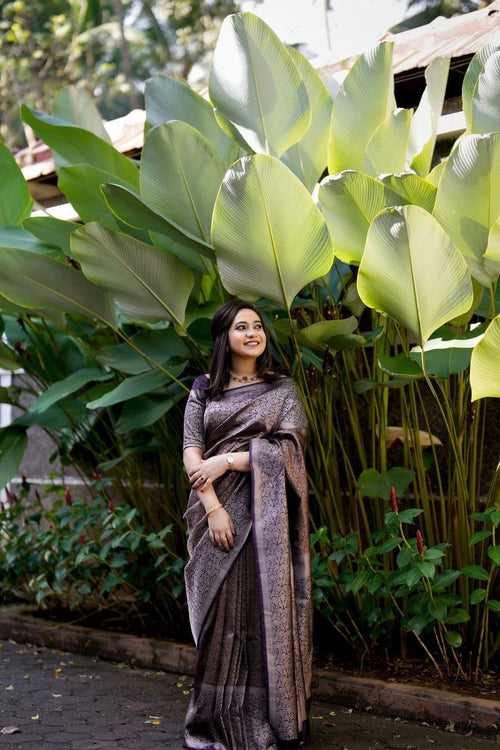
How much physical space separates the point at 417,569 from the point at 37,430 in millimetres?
3330

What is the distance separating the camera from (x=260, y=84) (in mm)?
3059

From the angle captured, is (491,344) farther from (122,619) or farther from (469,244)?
(122,619)

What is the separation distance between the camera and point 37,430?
5633 millimetres

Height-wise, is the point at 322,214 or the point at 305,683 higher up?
the point at 322,214

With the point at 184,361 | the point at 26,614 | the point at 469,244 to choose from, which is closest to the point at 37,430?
the point at 26,614

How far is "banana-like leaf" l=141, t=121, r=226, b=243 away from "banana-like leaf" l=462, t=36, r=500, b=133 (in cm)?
85

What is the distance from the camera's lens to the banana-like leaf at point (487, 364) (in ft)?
8.05

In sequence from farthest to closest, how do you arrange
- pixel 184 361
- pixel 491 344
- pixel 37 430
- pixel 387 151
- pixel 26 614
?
pixel 37 430, pixel 26 614, pixel 184 361, pixel 387 151, pixel 491 344

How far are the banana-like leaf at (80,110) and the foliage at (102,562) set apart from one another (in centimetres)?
160

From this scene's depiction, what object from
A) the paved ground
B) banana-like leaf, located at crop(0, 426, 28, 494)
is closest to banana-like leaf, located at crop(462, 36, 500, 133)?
the paved ground

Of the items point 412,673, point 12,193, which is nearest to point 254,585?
point 412,673

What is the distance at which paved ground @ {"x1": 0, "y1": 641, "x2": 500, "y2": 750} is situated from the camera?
114 inches

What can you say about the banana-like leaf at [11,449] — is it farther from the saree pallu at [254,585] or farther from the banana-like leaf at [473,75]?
the banana-like leaf at [473,75]

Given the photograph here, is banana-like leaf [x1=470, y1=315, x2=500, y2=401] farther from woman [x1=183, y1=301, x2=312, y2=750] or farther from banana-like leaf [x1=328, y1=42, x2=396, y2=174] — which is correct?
banana-like leaf [x1=328, y1=42, x2=396, y2=174]
